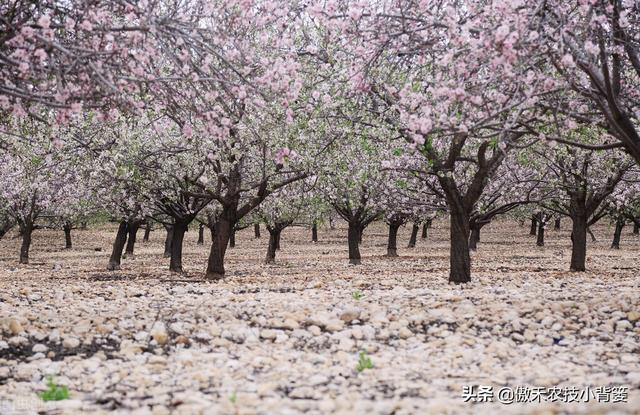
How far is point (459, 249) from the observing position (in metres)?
18.1

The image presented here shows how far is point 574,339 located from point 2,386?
7777 millimetres

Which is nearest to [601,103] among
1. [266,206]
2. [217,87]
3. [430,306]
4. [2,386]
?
[430,306]

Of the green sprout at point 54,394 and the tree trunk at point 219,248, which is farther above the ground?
the tree trunk at point 219,248

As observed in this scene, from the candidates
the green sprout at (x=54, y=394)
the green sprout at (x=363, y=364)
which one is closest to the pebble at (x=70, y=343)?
the green sprout at (x=54, y=394)

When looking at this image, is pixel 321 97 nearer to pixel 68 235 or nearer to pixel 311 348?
pixel 311 348

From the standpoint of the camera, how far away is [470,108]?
35.6 feet

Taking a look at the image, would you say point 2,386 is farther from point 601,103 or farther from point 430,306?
point 601,103

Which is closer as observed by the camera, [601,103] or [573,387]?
[573,387]

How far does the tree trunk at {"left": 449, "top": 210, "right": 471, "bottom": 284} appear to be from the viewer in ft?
58.5

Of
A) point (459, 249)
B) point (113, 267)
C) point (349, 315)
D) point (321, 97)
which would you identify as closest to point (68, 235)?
point (113, 267)

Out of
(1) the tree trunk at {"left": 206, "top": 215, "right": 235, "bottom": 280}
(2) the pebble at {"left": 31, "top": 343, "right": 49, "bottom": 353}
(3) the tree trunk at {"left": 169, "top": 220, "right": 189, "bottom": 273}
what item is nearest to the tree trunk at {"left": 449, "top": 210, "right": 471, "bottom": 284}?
(1) the tree trunk at {"left": 206, "top": 215, "right": 235, "bottom": 280}

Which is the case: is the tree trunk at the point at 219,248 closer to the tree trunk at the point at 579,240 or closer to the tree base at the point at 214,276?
the tree base at the point at 214,276

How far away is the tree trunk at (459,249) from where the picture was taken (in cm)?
1784

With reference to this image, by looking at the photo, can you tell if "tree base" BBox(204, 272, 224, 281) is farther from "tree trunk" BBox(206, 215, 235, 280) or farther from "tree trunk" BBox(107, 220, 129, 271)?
"tree trunk" BBox(107, 220, 129, 271)
